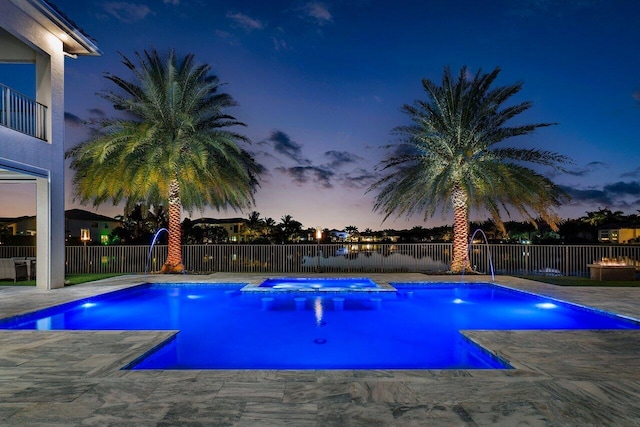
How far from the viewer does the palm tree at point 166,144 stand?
14164 millimetres

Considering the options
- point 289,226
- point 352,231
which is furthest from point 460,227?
point 352,231

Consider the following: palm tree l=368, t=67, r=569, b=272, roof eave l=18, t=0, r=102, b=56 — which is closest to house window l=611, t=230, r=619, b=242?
palm tree l=368, t=67, r=569, b=272

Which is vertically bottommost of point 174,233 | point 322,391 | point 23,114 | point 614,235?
point 614,235

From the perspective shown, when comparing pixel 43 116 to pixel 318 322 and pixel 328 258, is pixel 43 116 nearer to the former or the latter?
pixel 318 322

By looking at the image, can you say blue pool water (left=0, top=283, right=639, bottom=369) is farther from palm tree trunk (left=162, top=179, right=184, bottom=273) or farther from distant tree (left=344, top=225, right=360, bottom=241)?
distant tree (left=344, top=225, right=360, bottom=241)

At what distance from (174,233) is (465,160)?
1142 centimetres

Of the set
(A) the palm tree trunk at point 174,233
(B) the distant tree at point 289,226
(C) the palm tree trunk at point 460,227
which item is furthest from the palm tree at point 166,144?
(B) the distant tree at point 289,226

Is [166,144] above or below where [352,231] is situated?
above

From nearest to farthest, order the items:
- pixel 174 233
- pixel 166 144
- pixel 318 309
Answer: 1. pixel 318 309
2. pixel 166 144
3. pixel 174 233

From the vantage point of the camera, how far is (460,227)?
16.0 meters

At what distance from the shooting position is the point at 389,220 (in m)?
16.9

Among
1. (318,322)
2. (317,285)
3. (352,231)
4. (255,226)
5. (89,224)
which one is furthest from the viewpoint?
(352,231)

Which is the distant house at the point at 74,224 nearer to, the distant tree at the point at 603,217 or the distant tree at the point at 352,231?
the distant tree at the point at 352,231

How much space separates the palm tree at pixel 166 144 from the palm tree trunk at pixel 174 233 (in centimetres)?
4
